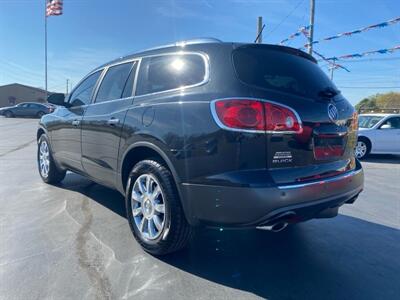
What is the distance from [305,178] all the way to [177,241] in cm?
115

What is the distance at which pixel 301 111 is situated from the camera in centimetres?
255

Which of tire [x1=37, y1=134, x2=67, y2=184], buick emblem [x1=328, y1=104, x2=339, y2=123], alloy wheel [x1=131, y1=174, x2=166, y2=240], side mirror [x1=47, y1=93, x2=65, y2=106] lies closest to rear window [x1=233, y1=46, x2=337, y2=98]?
buick emblem [x1=328, y1=104, x2=339, y2=123]

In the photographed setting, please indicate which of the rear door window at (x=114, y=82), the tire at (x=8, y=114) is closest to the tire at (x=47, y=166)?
the rear door window at (x=114, y=82)

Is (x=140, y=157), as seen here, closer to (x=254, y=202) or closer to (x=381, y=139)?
(x=254, y=202)

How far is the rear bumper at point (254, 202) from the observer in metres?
2.34

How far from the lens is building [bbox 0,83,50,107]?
52.2m

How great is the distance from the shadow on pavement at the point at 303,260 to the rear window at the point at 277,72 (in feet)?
4.74

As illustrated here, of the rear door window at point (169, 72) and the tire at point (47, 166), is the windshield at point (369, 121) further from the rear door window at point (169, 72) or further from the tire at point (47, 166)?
the rear door window at point (169, 72)

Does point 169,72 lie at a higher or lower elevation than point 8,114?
higher

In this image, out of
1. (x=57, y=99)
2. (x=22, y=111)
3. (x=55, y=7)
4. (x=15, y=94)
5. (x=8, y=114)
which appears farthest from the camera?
(x=15, y=94)

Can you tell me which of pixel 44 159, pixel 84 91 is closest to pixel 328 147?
pixel 84 91

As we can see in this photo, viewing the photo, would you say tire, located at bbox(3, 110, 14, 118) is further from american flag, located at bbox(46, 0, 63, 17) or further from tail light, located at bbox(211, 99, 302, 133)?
tail light, located at bbox(211, 99, 302, 133)

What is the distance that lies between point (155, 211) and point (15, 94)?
57.8 metres

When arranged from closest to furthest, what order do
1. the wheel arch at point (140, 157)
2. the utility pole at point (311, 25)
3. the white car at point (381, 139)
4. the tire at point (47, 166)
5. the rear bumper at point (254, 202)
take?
the rear bumper at point (254, 202) < the wheel arch at point (140, 157) < the tire at point (47, 166) < the white car at point (381, 139) < the utility pole at point (311, 25)
